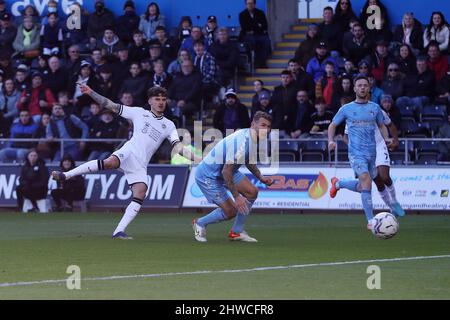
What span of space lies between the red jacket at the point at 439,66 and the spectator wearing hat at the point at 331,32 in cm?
248

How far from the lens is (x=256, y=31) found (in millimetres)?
31547

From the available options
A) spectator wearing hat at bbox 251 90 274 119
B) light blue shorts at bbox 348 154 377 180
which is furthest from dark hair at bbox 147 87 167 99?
spectator wearing hat at bbox 251 90 274 119

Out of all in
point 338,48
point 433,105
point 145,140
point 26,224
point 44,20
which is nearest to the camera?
point 145,140

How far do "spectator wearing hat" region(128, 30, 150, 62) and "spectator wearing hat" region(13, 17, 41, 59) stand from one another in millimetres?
3159

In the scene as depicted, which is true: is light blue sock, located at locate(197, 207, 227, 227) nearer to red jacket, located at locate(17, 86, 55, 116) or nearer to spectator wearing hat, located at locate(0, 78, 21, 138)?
red jacket, located at locate(17, 86, 55, 116)

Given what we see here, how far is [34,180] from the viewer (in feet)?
92.0

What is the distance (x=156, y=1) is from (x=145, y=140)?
1560 cm

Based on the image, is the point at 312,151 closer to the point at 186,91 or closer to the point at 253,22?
the point at 186,91

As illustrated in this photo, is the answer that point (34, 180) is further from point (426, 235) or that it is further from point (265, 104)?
point (426, 235)

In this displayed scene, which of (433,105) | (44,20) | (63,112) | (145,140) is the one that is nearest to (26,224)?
(145,140)

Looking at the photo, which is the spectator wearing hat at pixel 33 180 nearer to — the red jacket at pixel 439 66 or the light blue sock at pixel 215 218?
the red jacket at pixel 439 66

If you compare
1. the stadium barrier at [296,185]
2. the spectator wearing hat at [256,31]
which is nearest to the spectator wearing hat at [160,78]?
the stadium barrier at [296,185]

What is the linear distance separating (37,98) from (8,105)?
0.82 metres

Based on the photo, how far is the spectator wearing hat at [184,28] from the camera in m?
31.6
